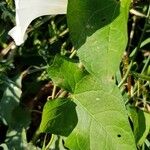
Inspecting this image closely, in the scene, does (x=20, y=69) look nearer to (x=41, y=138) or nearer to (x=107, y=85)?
(x=41, y=138)

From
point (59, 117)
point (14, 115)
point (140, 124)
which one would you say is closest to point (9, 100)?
point (14, 115)

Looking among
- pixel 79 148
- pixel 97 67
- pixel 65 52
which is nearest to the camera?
pixel 97 67

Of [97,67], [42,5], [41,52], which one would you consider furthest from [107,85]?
[41,52]

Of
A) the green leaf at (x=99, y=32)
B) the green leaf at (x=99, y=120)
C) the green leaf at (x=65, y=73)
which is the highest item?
the green leaf at (x=99, y=32)

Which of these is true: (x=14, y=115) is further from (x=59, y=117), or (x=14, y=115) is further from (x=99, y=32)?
(x=99, y=32)

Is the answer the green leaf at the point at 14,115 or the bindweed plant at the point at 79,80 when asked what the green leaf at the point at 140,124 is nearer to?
the bindweed plant at the point at 79,80

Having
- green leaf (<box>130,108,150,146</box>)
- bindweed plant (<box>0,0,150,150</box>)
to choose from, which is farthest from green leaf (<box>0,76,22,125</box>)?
green leaf (<box>130,108,150,146</box>)

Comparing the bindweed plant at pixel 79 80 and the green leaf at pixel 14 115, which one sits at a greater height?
the bindweed plant at pixel 79 80

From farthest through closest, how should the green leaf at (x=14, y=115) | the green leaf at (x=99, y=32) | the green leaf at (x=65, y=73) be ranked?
→ 1. the green leaf at (x=14, y=115)
2. the green leaf at (x=65, y=73)
3. the green leaf at (x=99, y=32)

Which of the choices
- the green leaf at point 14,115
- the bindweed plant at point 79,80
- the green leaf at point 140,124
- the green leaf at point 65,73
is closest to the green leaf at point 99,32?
the bindweed plant at point 79,80
